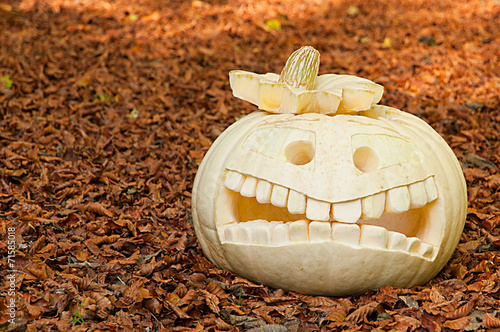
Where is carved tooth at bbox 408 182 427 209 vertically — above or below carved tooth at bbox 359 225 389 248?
above

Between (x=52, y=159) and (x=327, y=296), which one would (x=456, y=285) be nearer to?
(x=327, y=296)

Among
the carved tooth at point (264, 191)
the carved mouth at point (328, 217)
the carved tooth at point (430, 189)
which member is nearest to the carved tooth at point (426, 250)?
the carved mouth at point (328, 217)

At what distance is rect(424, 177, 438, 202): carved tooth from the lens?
9.47 ft

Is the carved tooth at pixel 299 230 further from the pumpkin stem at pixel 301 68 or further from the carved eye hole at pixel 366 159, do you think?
the pumpkin stem at pixel 301 68

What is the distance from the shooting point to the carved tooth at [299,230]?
2.77 meters

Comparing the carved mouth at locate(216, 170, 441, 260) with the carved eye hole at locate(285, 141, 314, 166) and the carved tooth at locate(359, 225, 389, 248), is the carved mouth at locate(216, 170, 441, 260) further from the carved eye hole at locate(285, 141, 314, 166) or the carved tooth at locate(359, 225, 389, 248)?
the carved eye hole at locate(285, 141, 314, 166)

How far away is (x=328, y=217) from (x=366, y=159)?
1.36 ft

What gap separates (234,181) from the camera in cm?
294

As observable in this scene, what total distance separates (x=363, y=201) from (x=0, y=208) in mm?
2563

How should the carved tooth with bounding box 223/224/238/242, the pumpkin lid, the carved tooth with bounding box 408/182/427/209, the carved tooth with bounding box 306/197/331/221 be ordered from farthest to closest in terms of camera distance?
the pumpkin lid
the carved tooth with bounding box 223/224/238/242
the carved tooth with bounding box 408/182/427/209
the carved tooth with bounding box 306/197/331/221

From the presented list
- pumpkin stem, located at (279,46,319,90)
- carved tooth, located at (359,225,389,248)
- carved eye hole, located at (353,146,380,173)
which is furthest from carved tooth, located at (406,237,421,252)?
pumpkin stem, located at (279,46,319,90)

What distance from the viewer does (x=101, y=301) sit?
2.81 meters

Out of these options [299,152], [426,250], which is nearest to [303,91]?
[299,152]

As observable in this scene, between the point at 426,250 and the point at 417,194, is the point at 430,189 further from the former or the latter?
the point at 426,250
